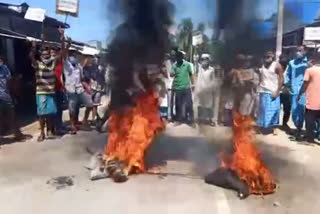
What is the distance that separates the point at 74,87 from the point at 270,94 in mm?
4099

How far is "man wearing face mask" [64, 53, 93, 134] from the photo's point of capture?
33.1 ft

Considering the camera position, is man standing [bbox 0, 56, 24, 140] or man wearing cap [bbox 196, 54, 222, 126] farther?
man wearing cap [bbox 196, 54, 222, 126]

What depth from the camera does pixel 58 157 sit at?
26.1 ft

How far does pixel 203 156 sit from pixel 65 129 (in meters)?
4.07

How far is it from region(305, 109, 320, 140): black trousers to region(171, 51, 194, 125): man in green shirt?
3164 millimetres

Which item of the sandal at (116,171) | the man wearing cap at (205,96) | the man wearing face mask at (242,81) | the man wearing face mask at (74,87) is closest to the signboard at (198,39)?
the man wearing face mask at (242,81)

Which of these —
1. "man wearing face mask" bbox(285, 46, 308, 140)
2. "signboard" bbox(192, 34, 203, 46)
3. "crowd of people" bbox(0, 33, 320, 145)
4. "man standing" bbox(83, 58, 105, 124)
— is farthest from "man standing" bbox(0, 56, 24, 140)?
"man wearing face mask" bbox(285, 46, 308, 140)

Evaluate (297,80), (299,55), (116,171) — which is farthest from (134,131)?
(299,55)

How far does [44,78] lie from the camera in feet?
29.9

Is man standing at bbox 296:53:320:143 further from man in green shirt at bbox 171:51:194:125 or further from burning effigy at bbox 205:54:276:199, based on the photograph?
man in green shirt at bbox 171:51:194:125

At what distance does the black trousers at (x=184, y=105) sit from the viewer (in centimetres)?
1153

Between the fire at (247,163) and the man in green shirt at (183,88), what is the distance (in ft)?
16.9

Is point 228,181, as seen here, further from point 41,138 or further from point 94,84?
point 94,84

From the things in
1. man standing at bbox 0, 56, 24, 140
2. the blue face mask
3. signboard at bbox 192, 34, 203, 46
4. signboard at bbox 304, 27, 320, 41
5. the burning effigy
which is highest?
signboard at bbox 304, 27, 320, 41
